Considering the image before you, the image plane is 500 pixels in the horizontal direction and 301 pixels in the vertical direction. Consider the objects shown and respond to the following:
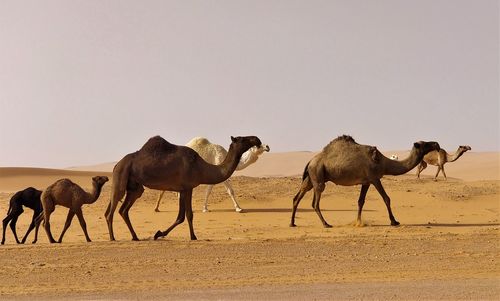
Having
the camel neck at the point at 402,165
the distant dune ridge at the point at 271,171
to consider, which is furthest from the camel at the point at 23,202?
the distant dune ridge at the point at 271,171

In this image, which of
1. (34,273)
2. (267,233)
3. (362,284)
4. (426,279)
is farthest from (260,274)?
(267,233)

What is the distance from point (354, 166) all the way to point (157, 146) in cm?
471

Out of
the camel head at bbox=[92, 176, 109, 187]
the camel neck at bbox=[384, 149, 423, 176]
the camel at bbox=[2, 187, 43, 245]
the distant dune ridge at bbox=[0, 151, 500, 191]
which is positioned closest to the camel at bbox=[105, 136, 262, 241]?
the camel head at bbox=[92, 176, 109, 187]

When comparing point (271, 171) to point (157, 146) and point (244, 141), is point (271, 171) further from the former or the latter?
point (157, 146)

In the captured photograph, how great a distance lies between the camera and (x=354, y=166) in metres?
16.1

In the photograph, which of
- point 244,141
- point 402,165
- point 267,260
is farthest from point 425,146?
point 267,260

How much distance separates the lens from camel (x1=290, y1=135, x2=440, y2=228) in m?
16.1

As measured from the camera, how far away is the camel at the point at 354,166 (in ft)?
52.7

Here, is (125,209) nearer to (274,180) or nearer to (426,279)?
(426,279)

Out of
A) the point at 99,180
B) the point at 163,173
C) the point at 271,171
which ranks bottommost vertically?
the point at 271,171

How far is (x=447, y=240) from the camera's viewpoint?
13.2 meters

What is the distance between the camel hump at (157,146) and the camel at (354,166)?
4168 mm

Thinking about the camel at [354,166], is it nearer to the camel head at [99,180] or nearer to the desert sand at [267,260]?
the desert sand at [267,260]

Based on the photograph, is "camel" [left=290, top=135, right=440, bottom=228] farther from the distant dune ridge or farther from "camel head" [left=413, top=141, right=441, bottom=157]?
the distant dune ridge
